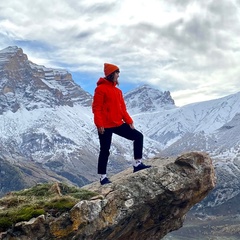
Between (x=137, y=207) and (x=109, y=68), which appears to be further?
(x=109, y=68)

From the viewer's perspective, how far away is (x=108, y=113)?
17.7 m

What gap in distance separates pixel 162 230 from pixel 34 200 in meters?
7.03

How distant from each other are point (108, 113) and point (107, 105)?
33cm

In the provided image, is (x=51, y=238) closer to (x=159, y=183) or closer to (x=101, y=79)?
(x=159, y=183)

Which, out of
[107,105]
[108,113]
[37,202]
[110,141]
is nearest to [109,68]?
[107,105]

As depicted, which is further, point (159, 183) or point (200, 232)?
Answer: point (200, 232)

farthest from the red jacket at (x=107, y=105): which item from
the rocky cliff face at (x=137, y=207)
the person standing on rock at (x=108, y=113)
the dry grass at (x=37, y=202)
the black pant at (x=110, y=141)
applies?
the dry grass at (x=37, y=202)

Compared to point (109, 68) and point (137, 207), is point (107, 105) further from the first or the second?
point (137, 207)

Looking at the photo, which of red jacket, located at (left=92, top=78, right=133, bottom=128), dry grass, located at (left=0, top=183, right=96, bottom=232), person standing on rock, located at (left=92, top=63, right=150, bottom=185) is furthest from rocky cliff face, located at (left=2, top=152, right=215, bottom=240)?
red jacket, located at (left=92, top=78, right=133, bottom=128)

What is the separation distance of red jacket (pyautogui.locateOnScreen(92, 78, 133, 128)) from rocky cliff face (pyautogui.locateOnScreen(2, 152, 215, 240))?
7.58ft

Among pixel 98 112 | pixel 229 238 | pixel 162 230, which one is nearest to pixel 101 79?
pixel 98 112

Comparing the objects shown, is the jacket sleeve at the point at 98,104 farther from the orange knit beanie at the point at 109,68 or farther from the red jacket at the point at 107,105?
the orange knit beanie at the point at 109,68

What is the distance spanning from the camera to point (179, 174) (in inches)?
722

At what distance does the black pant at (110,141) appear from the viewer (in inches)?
701
